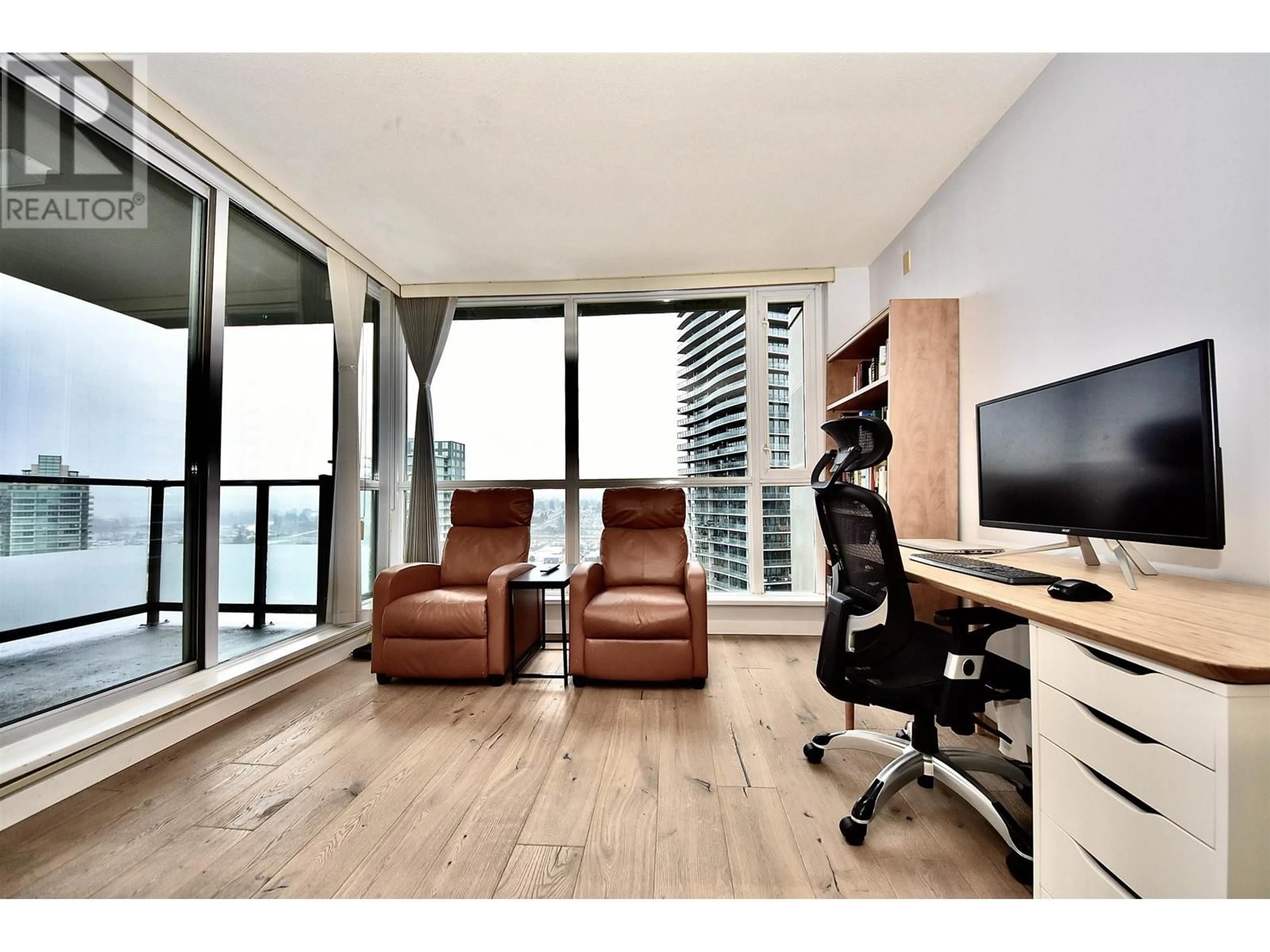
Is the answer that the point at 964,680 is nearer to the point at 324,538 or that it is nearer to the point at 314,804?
the point at 314,804

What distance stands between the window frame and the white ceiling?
1.84 ft

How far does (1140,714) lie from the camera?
36.0 inches

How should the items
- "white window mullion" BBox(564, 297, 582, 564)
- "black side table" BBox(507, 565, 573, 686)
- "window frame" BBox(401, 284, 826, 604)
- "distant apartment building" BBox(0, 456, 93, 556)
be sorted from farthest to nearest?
"white window mullion" BBox(564, 297, 582, 564)
"window frame" BBox(401, 284, 826, 604)
"black side table" BBox(507, 565, 573, 686)
"distant apartment building" BBox(0, 456, 93, 556)

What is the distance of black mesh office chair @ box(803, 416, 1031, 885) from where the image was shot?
Answer: 4.74ft

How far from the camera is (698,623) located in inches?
108

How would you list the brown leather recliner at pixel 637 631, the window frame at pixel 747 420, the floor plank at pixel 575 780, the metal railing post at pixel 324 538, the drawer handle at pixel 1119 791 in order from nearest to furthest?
the drawer handle at pixel 1119 791, the floor plank at pixel 575 780, the brown leather recliner at pixel 637 631, the metal railing post at pixel 324 538, the window frame at pixel 747 420

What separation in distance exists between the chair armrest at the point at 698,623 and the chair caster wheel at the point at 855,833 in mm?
1237

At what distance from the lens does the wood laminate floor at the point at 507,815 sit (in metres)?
1.36

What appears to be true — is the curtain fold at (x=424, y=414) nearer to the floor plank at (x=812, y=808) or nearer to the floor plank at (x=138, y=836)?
the floor plank at (x=138, y=836)

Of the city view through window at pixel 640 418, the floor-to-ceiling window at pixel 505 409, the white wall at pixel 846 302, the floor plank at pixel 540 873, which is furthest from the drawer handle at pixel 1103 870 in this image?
the floor-to-ceiling window at pixel 505 409

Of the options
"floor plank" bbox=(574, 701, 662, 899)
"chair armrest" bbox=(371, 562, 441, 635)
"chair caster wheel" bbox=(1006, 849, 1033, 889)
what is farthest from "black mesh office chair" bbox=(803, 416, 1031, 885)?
"chair armrest" bbox=(371, 562, 441, 635)

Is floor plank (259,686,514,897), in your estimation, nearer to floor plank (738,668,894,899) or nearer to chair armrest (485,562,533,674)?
chair armrest (485,562,533,674)

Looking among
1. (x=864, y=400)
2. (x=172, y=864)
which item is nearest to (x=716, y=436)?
(x=864, y=400)

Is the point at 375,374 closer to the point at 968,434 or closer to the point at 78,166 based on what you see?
the point at 78,166
